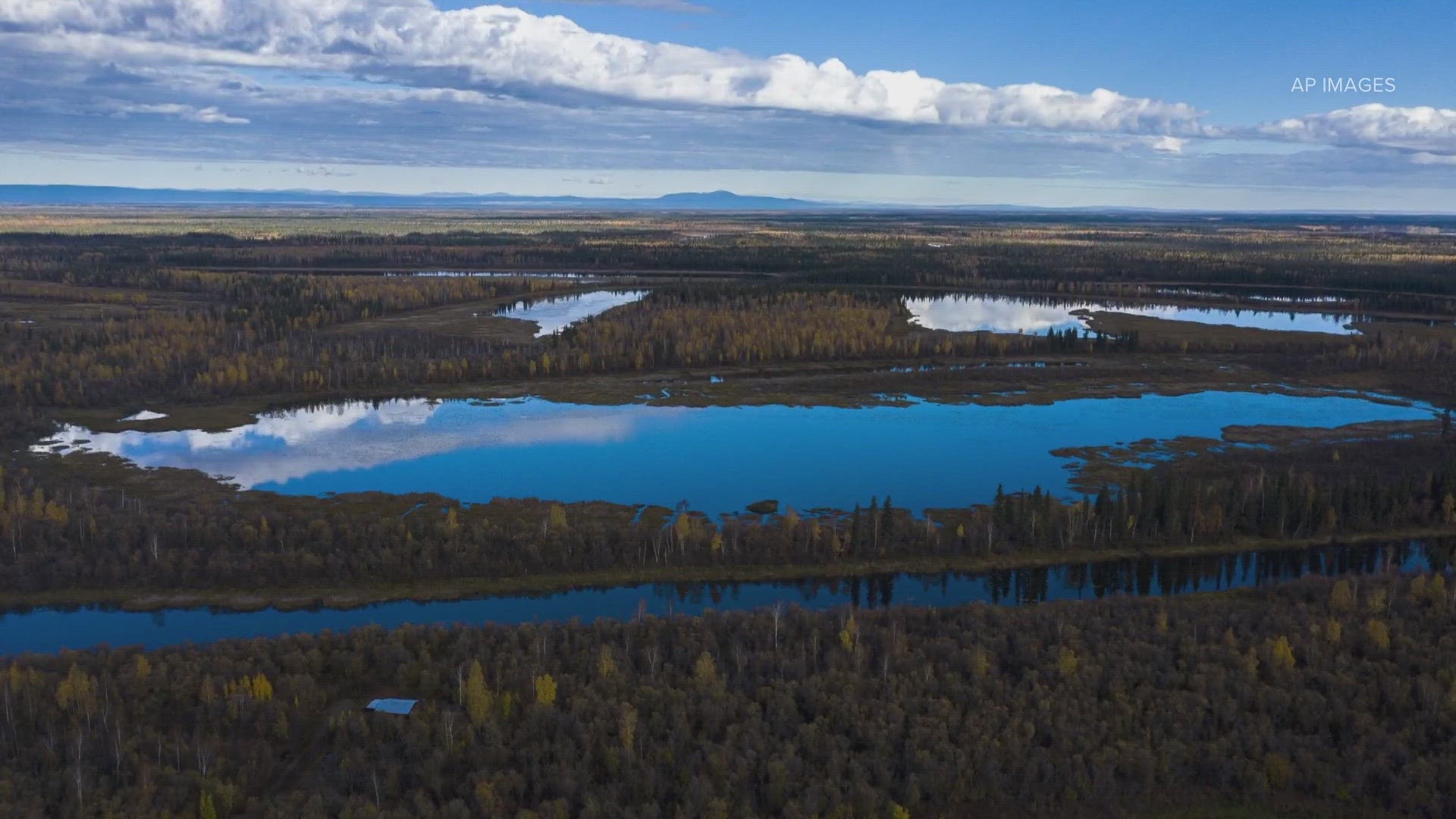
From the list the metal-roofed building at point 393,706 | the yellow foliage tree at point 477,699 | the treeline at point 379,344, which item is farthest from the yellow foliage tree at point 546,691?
the treeline at point 379,344

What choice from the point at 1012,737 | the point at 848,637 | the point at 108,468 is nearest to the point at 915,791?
the point at 1012,737

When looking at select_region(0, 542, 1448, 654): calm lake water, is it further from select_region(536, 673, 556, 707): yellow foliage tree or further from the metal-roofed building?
the metal-roofed building

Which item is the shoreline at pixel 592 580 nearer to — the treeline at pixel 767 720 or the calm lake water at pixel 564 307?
the treeline at pixel 767 720

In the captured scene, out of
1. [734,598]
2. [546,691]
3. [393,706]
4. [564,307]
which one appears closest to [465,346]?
[564,307]

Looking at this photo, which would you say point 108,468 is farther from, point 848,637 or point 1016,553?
point 1016,553

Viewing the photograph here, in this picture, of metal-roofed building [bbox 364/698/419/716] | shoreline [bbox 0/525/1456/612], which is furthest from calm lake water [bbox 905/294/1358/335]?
metal-roofed building [bbox 364/698/419/716]

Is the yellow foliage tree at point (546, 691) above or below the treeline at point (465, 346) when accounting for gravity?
below
